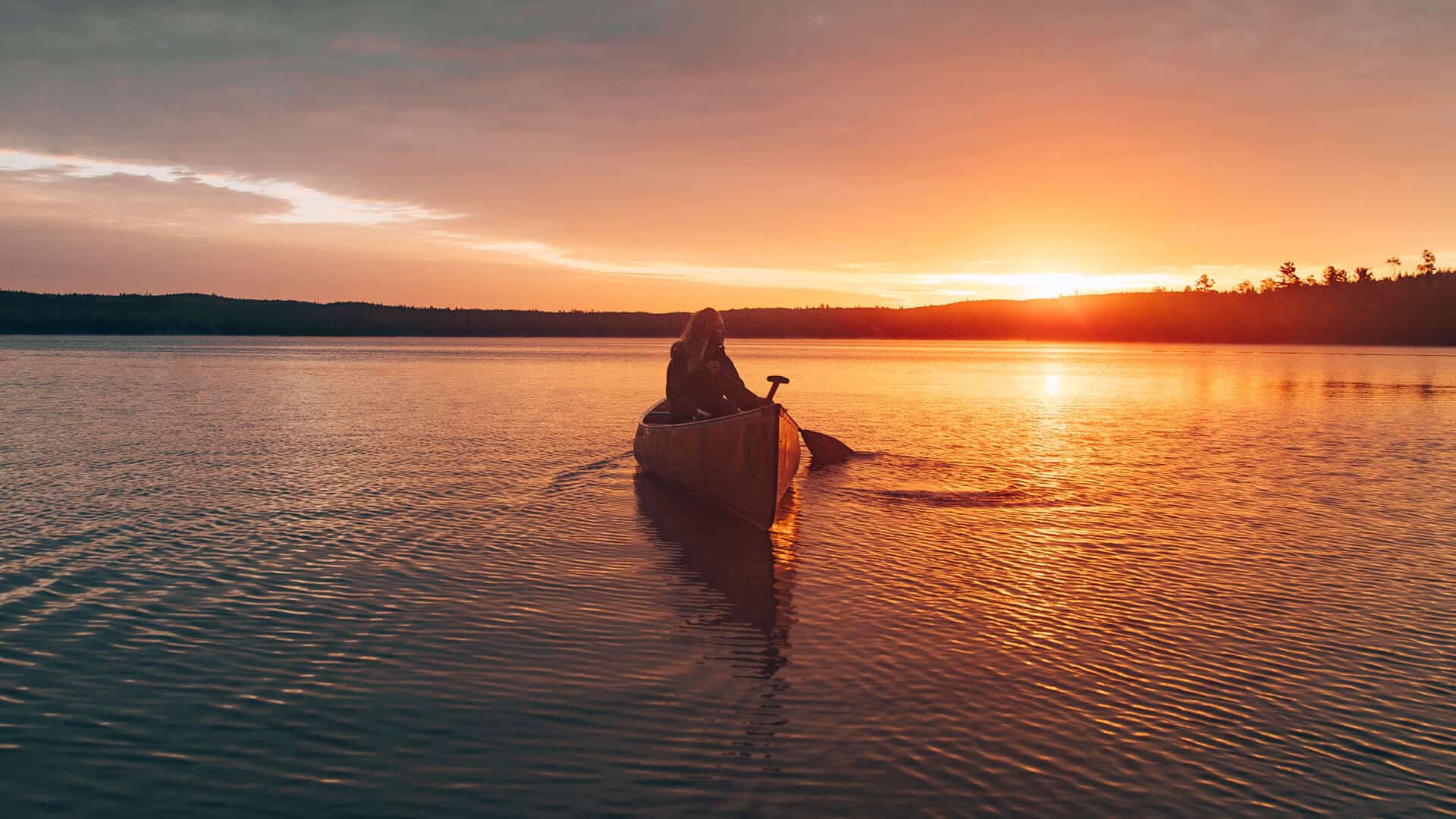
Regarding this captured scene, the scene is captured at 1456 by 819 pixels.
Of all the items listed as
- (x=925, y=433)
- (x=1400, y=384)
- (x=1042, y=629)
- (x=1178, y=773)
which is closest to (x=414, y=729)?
(x=1178, y=773)

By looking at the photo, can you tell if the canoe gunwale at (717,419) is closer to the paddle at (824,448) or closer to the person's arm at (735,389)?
the person's arm at (735,389)

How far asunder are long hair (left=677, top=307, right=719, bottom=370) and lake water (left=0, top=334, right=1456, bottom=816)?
7.01ft

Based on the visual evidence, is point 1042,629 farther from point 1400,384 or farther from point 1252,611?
point 1400,384

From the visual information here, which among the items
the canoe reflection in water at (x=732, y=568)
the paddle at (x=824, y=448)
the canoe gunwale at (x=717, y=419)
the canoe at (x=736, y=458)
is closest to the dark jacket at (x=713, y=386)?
the canoe gunwale at (x=717, y=419)

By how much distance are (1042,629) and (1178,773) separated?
2459mm

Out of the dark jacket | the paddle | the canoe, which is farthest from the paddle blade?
the dark jacket

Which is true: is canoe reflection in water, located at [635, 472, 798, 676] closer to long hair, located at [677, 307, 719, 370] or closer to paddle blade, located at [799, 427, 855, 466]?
long hair, located at [677, 307, 719, 370]

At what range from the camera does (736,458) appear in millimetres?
12039

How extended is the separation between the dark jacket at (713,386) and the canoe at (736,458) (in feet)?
2.06

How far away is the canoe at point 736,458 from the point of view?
11.4 metres

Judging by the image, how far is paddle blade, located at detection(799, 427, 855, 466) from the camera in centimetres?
1788

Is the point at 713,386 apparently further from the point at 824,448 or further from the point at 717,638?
the point at 717,638

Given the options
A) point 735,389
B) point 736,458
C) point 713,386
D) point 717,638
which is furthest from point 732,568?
point 713,386

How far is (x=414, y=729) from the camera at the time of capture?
5379mm
